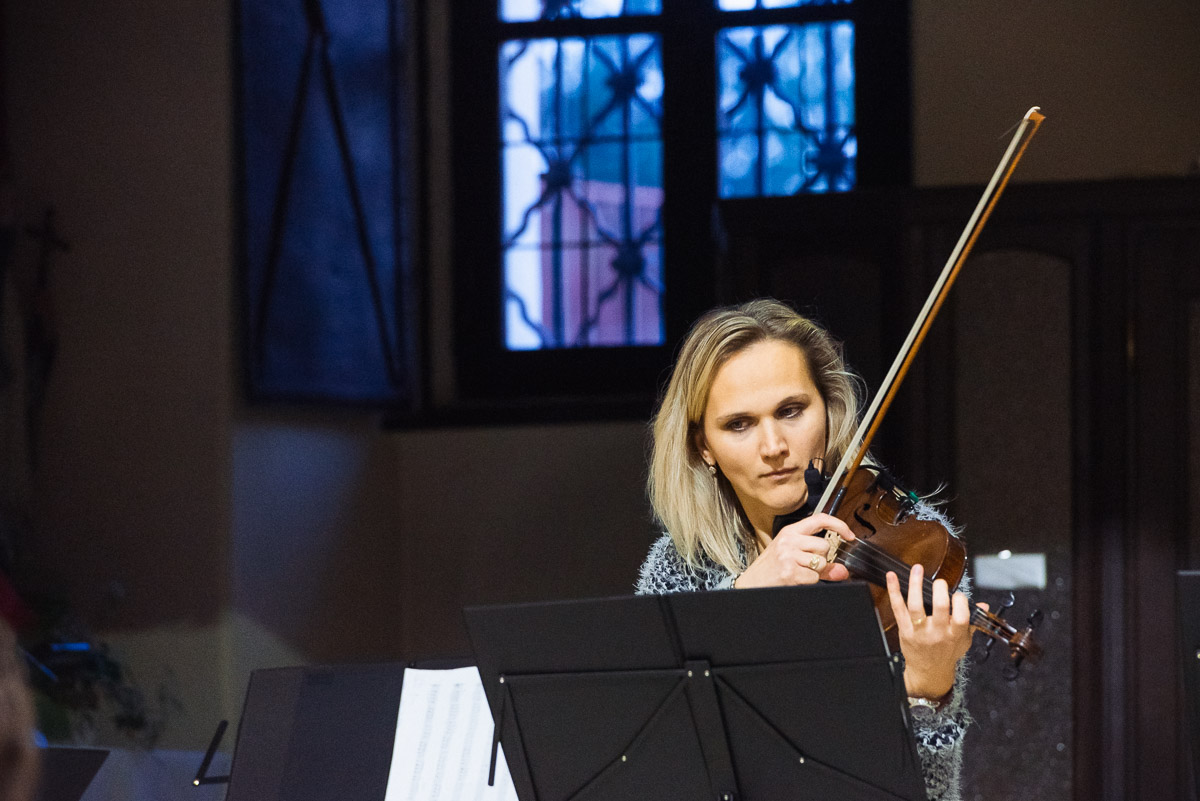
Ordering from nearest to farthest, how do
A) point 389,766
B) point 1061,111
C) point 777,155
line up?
point 389,766, point 1061,111, point 777,155

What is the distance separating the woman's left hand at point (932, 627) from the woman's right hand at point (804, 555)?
0.29 ft

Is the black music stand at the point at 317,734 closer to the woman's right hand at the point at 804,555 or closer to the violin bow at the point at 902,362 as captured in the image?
the woman's right hand at the point at 804,555

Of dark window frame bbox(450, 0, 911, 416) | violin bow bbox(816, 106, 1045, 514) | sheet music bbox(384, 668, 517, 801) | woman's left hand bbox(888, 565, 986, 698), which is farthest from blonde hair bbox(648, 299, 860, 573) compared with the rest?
dark window frame bbox(450, 0, 911, 416)

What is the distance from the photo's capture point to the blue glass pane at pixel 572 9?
3775 millimetres

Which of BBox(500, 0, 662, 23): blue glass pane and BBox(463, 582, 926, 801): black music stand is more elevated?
BBox(500, 0, 662, 23): blue glass pane

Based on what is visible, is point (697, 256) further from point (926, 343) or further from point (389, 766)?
point (389, 766)

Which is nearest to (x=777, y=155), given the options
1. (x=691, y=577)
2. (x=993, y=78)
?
(x=993, y=78)

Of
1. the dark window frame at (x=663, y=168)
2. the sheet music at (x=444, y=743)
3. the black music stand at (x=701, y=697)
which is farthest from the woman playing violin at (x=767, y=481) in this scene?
the dark window frame at (x=663, y=168)

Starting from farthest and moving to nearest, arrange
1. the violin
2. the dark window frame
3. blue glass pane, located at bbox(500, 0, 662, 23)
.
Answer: blue glass pane, located at bbox(500, 0, 662, 23)
the dark window frame
the violin

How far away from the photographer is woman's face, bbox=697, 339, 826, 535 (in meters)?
1.64

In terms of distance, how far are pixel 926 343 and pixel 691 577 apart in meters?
1.30

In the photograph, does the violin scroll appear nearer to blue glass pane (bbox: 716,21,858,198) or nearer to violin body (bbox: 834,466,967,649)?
violin body (bbox: 834,466,967,649)

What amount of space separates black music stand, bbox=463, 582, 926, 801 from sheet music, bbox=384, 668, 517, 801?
16 centimetres

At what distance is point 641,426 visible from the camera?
3650 mm
